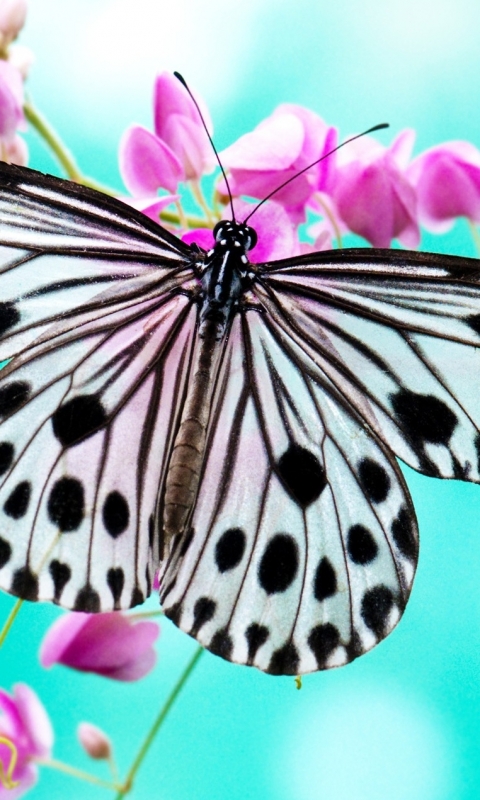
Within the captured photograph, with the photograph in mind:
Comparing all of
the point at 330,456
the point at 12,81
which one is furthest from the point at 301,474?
the point at 12,81

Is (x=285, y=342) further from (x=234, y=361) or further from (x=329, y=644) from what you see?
(x=329, y=644)

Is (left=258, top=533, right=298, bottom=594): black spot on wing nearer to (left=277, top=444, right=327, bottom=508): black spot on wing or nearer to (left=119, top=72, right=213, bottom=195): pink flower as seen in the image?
(left=277, top=444, right=327, bottom=508): black spot on wing

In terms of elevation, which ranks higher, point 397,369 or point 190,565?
point 397,369

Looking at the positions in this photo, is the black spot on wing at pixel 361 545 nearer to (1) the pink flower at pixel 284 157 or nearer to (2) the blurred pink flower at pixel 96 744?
(1) the pink flower at pixel 284 157

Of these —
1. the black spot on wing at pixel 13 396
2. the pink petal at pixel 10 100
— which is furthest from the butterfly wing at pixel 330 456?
the pink petal at pixel 10 100

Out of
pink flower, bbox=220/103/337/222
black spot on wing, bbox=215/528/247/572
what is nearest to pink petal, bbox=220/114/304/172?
pink flower, bbox=220/103/337/222

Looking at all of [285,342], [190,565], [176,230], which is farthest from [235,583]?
[176,230]
